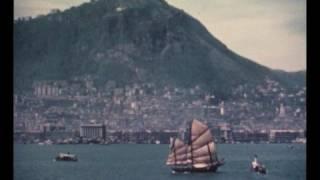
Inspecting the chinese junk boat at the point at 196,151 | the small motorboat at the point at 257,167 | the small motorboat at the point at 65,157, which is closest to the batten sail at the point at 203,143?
the chinese junk boat at the point at 196,151

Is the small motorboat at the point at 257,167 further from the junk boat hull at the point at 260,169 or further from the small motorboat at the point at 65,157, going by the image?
the small motorboat at the point at 65,157

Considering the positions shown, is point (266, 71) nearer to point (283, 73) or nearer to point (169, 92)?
point (283, 73)

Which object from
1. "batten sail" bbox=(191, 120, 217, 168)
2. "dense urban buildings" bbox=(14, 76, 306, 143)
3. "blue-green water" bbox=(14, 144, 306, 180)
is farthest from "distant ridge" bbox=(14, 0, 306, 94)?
"blue-green water" bbox=(14, 144, 306, 180)

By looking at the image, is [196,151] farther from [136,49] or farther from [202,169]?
[136,49]
